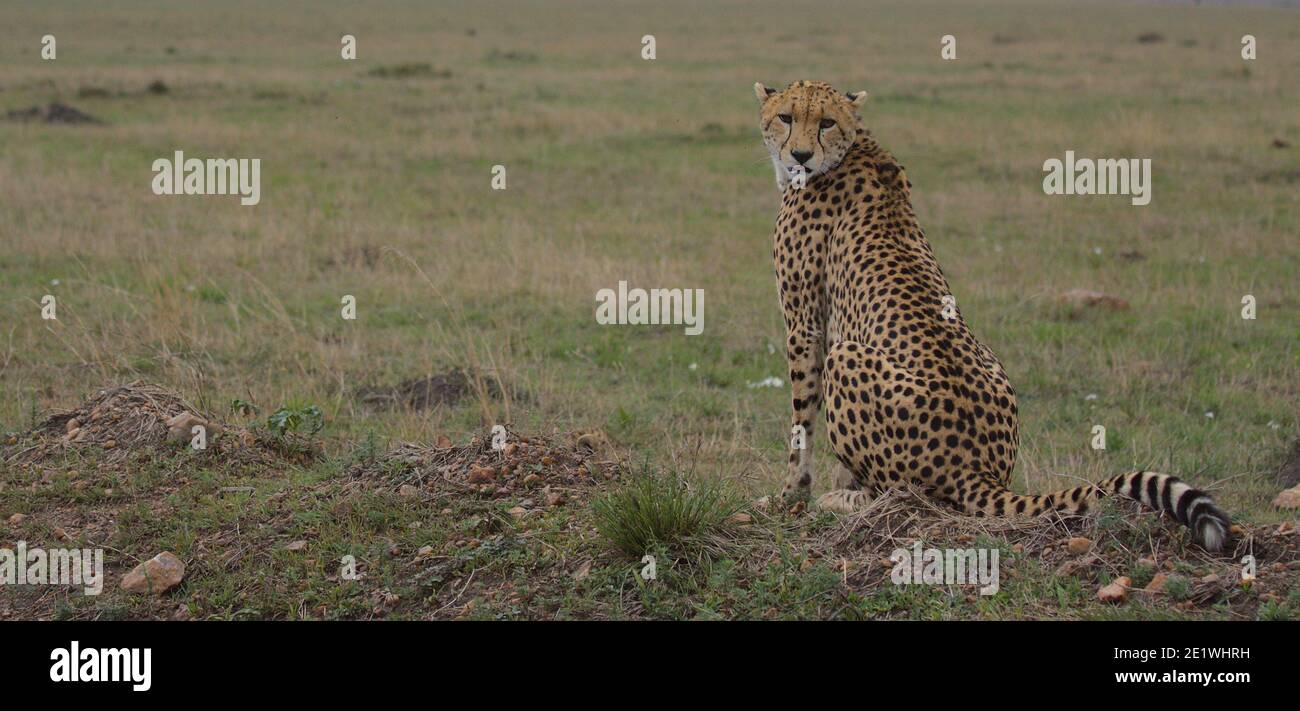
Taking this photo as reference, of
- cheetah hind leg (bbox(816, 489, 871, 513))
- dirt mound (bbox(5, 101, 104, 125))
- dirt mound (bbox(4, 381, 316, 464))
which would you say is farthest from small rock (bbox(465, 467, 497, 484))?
dirt mound (bbox(5, 101, 104, 125))

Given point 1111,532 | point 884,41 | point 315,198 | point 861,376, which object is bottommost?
point 1111,532

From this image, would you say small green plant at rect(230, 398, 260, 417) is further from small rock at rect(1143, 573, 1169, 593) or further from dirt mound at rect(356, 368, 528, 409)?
small rock at rect(1143, 573, 1169, 593)

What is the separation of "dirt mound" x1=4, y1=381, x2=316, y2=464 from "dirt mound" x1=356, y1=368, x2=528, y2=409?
1.31m

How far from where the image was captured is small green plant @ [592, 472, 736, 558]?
13.5ft

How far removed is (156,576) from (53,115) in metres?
15.9

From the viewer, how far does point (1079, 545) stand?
3.93m

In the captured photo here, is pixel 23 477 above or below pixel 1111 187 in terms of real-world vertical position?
below

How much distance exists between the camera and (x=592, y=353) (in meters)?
8.14

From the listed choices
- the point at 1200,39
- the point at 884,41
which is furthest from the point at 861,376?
the point at 1200,39

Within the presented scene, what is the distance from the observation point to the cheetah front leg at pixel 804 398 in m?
4.94

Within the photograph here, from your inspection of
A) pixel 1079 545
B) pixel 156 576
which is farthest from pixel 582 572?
pixel 1079 545

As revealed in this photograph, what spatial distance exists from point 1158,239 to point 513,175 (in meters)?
6.98
